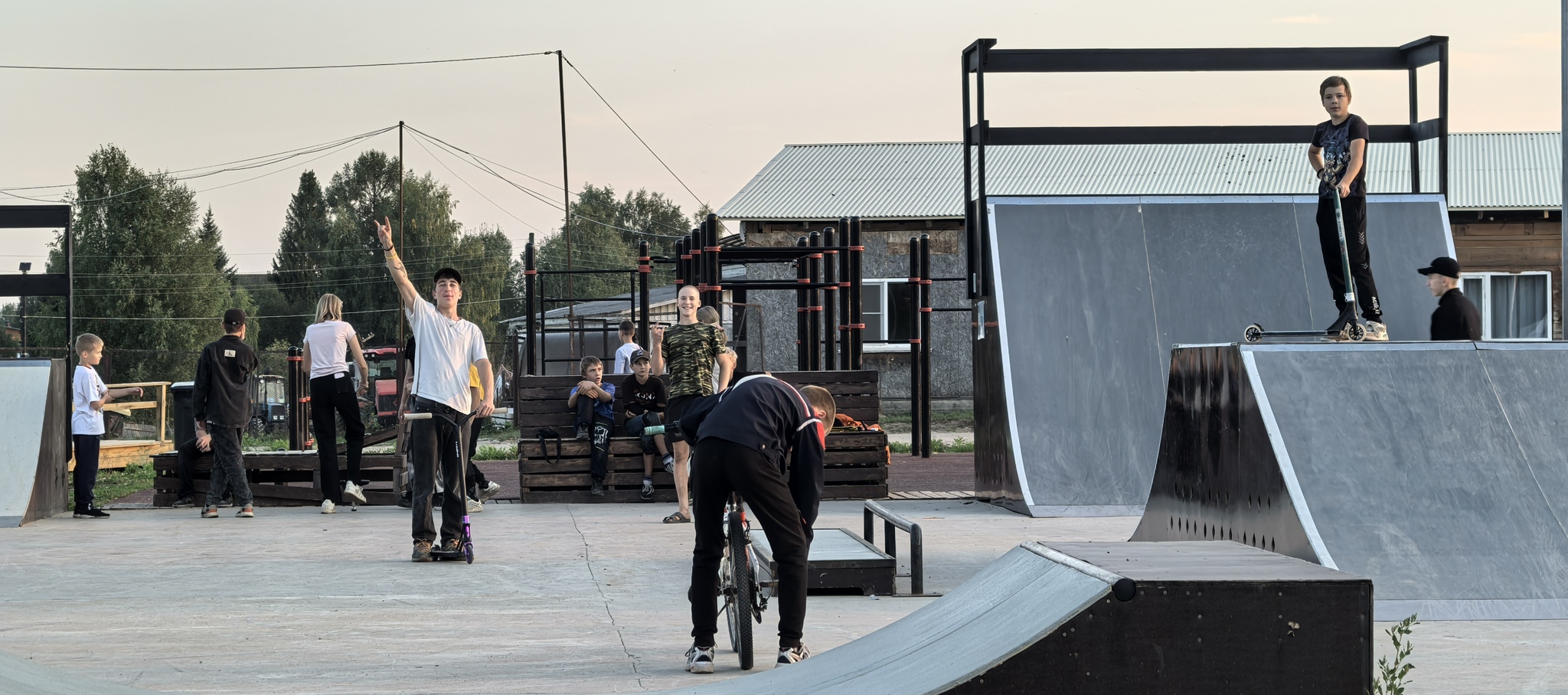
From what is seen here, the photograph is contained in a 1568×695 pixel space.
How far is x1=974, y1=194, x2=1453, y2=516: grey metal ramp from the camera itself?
11.4 meters

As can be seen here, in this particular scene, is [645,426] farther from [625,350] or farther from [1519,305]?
[1519,305]

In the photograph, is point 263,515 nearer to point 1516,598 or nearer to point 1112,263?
point 1112,263

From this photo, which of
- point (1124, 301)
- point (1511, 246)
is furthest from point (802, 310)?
point (1511, 246)

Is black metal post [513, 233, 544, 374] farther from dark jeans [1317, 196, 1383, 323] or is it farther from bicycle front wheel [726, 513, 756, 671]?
bicycle front wheel [726, 513, 756, 671]

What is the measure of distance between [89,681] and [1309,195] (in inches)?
439

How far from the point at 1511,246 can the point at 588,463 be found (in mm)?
21740

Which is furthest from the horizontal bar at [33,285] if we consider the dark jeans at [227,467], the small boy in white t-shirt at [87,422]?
the dark jeans at [227,467]

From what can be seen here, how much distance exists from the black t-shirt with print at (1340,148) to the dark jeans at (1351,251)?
84mm

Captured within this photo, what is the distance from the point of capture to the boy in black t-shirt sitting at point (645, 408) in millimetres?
12648

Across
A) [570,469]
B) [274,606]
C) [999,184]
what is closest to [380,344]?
[999,184]

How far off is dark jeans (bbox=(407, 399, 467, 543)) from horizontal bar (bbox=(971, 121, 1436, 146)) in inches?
223

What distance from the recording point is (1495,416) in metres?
6.65

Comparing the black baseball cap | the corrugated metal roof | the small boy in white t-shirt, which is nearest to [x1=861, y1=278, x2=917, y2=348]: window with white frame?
the corrugated metal roof

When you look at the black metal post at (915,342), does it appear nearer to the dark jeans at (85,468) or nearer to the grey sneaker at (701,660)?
the dark jeans at (85,468)
